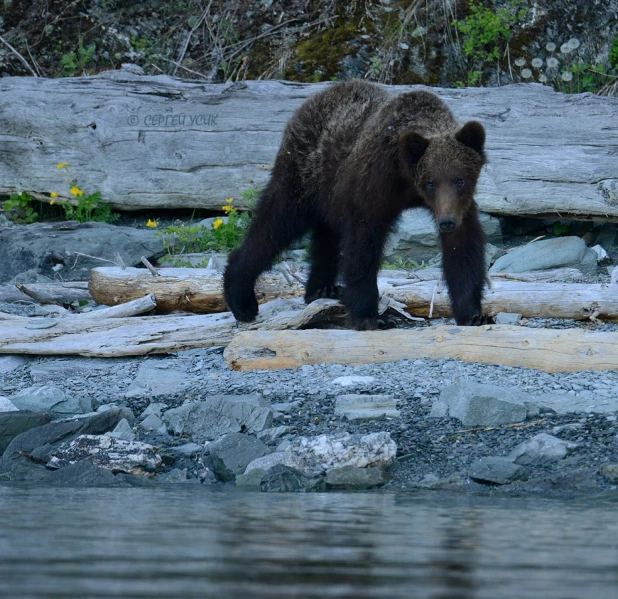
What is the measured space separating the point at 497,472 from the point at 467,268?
224 centimetres

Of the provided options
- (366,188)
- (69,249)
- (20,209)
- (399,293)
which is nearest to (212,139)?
(69,249)

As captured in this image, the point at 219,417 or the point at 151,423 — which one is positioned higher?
the point at 219,417

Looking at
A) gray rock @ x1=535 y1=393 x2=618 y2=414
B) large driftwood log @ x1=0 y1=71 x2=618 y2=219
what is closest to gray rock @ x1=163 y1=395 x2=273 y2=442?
gray rock @ x1=535 y1=393 x2=618 y2=414

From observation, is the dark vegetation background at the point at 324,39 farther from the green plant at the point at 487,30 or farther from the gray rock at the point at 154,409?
the gray rock at the point at 154,409

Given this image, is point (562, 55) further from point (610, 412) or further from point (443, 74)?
point (610, 412)

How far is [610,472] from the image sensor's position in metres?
4.42

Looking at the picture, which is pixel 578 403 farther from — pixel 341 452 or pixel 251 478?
pixel 251 478

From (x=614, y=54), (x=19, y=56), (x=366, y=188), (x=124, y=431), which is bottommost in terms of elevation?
(x=124, y=431)

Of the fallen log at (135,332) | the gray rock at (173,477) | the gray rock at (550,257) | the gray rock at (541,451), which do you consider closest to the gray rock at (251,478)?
the gray rock at (173,477)

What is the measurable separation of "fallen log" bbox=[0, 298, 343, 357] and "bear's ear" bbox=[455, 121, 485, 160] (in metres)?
1.42

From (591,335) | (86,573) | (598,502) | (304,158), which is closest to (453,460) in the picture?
(598,502)

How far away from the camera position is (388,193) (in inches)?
256

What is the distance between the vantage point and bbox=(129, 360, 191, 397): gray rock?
617cm

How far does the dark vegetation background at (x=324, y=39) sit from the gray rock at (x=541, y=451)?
24.3ft
